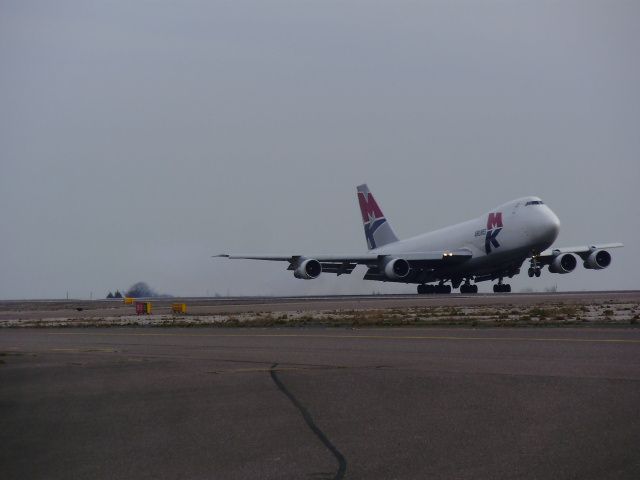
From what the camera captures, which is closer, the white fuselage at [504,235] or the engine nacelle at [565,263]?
A: the white fuselage at [504,235]

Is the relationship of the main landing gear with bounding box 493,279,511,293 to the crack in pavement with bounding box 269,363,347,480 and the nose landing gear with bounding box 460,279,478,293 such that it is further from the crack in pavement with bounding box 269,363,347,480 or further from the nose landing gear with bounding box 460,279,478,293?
the crack in pavement with bounding box 269,363,347,480

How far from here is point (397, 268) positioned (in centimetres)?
6069

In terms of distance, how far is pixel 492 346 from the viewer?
16391 millimetres

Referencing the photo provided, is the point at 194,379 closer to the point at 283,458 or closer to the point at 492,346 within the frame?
the point at 283,458

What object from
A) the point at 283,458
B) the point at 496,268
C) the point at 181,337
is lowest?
the point at 283,458

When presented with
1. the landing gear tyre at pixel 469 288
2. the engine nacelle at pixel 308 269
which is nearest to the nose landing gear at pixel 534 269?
the landing gear tyre at pixel 469 288

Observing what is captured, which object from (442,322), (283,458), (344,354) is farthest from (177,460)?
(442,322)

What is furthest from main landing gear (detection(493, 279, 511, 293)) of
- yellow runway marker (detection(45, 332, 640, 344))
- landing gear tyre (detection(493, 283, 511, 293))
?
yellow runway marker (detection(45, 332, 640, 344))

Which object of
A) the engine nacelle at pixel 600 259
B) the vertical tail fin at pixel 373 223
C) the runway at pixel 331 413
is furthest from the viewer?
the vertical tail fin at pixel 373 223

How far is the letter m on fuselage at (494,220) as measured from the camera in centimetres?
5544

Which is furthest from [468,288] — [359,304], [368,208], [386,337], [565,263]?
[386,337]

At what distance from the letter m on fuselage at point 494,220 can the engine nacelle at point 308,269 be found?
1173 centimetres

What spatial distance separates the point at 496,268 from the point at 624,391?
48891 mm

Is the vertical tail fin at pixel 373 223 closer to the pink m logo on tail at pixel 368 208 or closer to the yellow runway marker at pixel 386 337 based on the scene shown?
the pink m logo on tail at pixel 368 208
